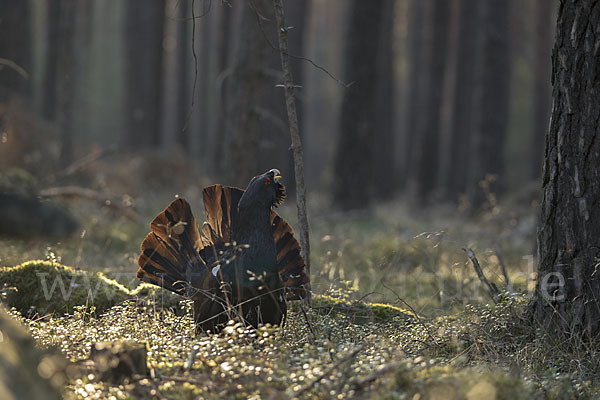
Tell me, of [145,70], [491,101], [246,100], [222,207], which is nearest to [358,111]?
[491,101]

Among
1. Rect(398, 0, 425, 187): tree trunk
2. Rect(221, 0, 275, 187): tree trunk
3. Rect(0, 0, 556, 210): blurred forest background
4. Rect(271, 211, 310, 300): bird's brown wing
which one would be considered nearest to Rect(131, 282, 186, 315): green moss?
Rect(271, 211, 310, 300): bird's brown wing

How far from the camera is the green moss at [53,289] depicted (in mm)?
4590

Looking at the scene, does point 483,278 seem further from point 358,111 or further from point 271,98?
point 271,98

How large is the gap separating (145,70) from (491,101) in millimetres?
8591

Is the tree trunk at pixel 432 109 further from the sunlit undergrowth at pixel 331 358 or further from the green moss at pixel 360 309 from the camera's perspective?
the sunlit undergrowth at pixel 331 358

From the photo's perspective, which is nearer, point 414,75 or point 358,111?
point 358,111

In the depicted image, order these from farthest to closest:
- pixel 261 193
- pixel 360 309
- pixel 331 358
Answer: pixel 360 309, pixel 261 193, pixel 331 358

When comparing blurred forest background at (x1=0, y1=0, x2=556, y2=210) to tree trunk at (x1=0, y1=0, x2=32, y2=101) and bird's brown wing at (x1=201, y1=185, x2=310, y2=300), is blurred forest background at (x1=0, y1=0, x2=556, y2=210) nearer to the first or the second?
tree trunk at (x1=0, y1=0, x2=32, y2=101)

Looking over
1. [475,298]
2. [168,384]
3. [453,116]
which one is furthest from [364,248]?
[453,116]

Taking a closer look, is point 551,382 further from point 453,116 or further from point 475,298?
point 453,116

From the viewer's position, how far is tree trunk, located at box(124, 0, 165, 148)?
A: 16.0m

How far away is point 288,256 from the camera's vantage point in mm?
4367

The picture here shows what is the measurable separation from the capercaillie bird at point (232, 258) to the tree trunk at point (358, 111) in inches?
324

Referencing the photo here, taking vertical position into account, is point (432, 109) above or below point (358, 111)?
below
